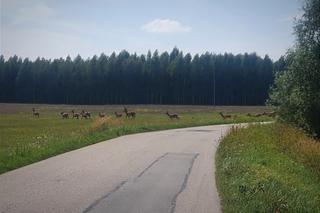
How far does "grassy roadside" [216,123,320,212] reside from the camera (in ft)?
34.7

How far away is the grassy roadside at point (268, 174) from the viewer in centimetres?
1056

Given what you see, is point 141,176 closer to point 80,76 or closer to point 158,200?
point 158,200

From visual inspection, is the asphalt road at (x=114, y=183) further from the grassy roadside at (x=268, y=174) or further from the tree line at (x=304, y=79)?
the tree line at (x=304, y=79)

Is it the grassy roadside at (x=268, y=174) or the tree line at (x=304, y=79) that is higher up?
the tree line at (x=304, y=79)

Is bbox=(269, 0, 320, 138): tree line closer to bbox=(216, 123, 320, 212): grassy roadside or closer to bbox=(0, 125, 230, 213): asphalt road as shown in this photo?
bbox=(216, 123, 320, 212): grassy roadside

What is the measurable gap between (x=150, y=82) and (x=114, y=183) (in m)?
112

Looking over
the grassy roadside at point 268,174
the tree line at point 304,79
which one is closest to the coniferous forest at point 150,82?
the tree line at point 304,79

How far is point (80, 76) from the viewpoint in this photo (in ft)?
420

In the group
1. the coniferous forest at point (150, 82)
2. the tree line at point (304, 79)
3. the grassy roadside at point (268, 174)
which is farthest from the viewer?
the coniferous forest at point (150, 82)

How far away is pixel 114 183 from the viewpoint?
13500 mm

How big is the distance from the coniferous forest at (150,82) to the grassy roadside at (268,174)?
99640 mm

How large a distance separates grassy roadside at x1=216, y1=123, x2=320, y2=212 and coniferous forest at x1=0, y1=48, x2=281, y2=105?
99640 millimetres

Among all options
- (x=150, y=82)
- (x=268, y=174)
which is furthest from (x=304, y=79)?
(x=150, y=82)

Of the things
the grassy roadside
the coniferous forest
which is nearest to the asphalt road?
the grassy roadside
